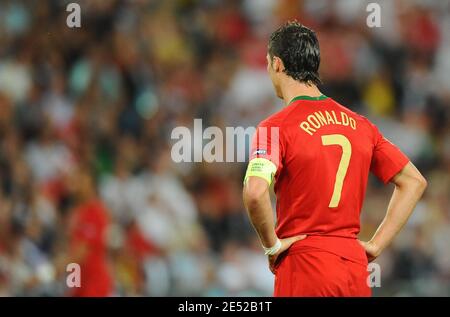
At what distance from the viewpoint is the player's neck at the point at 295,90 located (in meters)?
3.24

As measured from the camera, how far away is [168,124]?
24.0 ft

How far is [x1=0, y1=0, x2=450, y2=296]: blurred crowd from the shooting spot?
6.37 meters

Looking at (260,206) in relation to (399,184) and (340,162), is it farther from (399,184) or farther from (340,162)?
(399,184)

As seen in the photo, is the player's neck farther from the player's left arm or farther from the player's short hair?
the player's left arm

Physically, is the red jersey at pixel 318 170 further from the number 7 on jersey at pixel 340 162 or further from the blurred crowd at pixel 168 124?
the blurred crowd at pixel 168 124

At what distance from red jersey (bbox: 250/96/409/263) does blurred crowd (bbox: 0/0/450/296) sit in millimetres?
2955

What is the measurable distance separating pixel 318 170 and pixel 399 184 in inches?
17.7

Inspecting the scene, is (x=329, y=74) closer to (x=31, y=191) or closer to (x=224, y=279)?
(x=224, y=279)

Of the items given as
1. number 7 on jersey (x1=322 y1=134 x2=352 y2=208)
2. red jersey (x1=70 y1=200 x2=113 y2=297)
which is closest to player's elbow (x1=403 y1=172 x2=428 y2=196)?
number 7 on jersey (x1=322 y1=134 x2=352 y2=208)

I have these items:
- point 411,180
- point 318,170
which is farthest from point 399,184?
point 318,170
